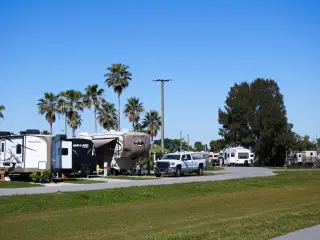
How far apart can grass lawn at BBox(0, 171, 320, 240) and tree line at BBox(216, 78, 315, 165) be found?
57813mm

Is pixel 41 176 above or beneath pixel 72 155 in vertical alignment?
beneath

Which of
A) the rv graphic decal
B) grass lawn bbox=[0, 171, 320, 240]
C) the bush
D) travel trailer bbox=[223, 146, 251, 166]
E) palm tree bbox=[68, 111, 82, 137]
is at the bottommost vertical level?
grass lawn bbox=[0, 171, 320, 240]

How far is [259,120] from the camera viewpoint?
84.8 meters

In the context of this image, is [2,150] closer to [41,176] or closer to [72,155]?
[41,176]

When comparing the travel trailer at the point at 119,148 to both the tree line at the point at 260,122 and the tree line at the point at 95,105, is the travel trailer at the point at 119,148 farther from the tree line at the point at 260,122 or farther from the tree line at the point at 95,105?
the tree line at the point at 260,122

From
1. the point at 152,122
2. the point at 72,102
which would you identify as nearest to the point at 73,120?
the point at 72,102

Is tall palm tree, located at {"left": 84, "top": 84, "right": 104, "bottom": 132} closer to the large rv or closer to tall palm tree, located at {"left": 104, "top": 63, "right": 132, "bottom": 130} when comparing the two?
tall palm tree, located at {"left": 104, "top": 63, "right": 132, "bottom": 130}

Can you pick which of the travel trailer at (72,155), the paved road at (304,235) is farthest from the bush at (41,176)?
the paved road at (304,235)

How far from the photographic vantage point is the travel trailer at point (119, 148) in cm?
3894

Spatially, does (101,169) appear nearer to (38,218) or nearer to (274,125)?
(38,218)

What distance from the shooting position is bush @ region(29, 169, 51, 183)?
29520 mm

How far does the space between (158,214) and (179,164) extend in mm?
22651

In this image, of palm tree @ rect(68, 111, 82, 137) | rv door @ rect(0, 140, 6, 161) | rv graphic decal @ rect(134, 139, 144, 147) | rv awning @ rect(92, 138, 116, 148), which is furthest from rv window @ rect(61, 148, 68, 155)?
palm tree @ rect(68, 111, 82, 137)

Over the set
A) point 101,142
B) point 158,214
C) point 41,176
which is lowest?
point 158,214
